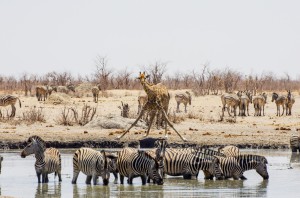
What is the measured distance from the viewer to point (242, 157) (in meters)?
19.3

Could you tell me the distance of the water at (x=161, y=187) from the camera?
16703 mm

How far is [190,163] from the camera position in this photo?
19.0 meters

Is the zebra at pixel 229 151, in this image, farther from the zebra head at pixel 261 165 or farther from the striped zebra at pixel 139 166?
the striped zebra at pixel 139 166

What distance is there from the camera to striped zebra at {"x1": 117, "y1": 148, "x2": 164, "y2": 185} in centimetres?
1766

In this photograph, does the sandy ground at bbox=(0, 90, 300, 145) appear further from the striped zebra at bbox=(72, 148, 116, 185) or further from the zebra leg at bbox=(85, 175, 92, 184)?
the striped zebra at bbox=(72, 148, 116, 185)

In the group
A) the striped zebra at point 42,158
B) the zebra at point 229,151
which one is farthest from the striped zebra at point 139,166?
the zebra at point 229,151

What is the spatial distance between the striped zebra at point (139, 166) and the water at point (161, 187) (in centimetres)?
22

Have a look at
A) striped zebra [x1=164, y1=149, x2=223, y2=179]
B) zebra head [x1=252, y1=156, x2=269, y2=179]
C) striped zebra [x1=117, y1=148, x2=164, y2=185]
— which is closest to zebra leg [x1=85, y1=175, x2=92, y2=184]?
striped zebra [x1=117, y1=148, x2=164, y2=185]

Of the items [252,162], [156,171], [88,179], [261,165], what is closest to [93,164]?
[88,179]

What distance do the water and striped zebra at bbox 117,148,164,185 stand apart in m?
0.22

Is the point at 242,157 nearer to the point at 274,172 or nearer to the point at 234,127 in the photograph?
the point at 274,172

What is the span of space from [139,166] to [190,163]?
170cm

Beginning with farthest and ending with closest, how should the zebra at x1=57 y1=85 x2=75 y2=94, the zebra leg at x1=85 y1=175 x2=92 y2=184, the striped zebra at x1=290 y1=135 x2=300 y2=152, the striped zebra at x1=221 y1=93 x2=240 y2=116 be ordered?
the zebra at x1=57 y1=85 x2=75 y2=94, the striped zebra at x1=221 y1=93 x2=240 y2=116, the striped zebra at x1=290 y1=135 x2=300 y2=152, the zebra leg at x1=85 y1=175 x2=92 y2=184

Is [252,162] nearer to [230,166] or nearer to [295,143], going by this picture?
[230,166]
